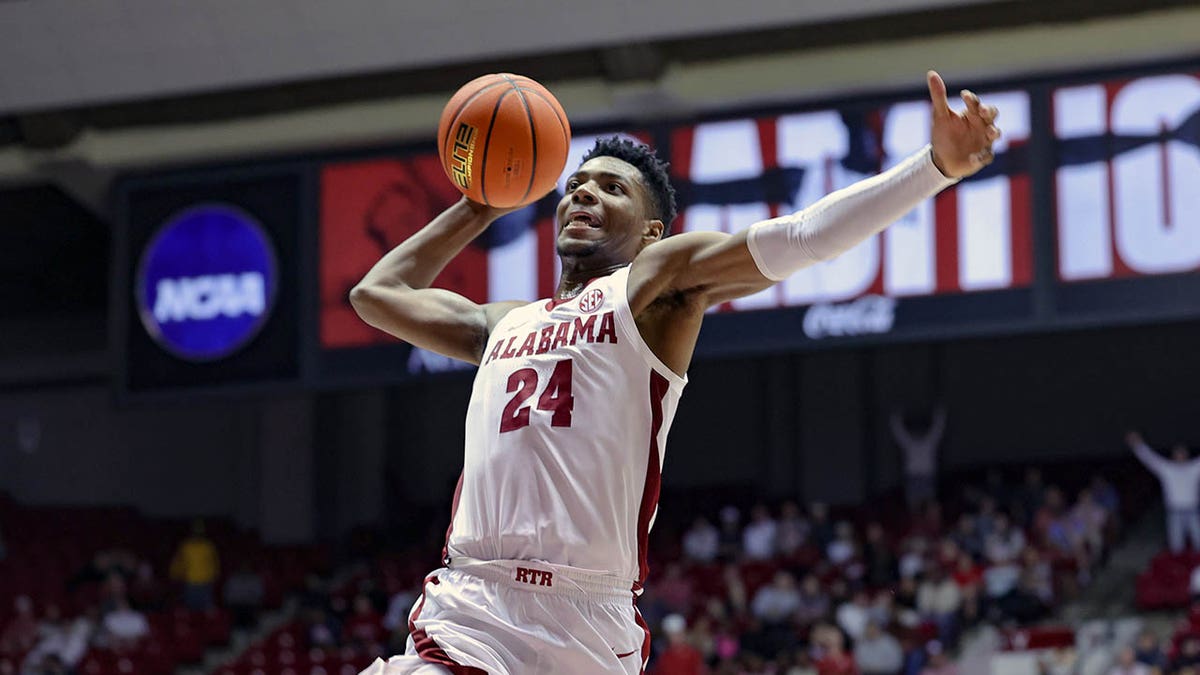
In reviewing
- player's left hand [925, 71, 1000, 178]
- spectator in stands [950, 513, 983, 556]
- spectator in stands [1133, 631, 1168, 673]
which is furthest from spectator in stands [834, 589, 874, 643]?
player's left hand [925, 71, 1000, 178]

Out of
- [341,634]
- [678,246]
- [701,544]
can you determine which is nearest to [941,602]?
[701,544]

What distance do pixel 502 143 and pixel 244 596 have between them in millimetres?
13951

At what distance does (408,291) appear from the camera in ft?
14.3

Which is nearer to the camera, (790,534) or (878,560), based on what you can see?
(878,560)

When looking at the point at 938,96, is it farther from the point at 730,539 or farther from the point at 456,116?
the point at 730,539

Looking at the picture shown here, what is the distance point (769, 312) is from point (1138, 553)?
622cm

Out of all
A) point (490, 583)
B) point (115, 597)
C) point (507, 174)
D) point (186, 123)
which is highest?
point (186, 123)

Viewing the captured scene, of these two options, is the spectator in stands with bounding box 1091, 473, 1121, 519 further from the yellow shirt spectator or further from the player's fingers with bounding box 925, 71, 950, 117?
the player's fingers with bounding box 925, 71, 950, 117

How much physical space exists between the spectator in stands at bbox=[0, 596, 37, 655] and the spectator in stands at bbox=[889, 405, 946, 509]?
28.8 feet

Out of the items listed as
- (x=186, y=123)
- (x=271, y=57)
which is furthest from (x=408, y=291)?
(x=186, y=123)

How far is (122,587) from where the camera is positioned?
16.6 meters

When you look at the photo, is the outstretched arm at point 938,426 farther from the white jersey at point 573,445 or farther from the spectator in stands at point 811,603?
the white jersey at point 573,445

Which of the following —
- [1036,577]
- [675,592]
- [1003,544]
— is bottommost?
[675,592]

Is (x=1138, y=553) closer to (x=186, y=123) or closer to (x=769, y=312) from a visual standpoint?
(x=769, y=312)
